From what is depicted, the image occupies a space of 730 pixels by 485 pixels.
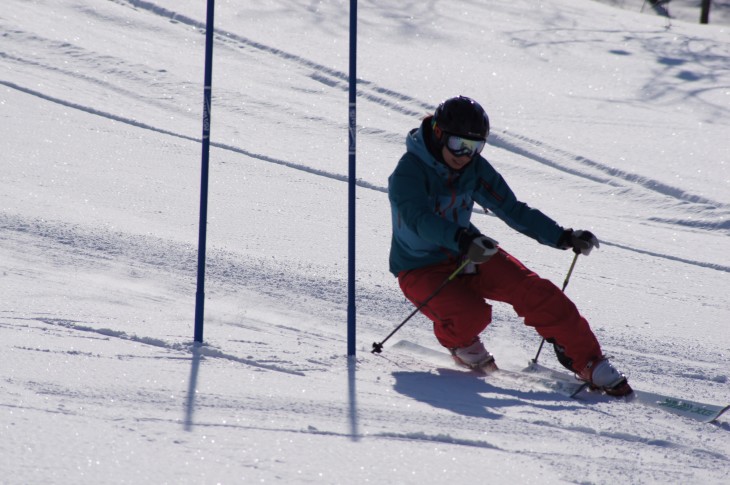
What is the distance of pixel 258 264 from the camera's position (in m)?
5.88

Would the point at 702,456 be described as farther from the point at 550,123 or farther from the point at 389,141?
the point at 550,123

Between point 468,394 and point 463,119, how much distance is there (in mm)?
1213

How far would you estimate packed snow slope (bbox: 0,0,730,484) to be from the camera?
3.09 m

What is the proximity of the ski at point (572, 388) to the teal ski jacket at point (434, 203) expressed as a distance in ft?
1.42

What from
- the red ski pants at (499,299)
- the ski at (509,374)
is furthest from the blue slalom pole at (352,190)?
the ski at (509,374)

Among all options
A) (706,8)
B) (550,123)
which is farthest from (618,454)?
(706,8)

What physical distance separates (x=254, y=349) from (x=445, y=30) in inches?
424

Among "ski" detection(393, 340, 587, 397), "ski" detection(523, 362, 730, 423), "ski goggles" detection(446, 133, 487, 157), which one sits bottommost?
"ski" detection(393, 340, 587, 397)

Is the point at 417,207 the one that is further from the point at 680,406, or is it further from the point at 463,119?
→ the point at 680,406

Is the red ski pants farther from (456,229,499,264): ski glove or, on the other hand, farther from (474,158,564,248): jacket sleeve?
(456,229,499,264): ski glove

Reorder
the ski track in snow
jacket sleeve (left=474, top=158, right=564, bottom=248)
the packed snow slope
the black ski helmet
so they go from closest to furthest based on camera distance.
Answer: the packed snow slope, the black ski helmet, jacket sleeve (left=474, top=158, right=564, bottom=248), the ski track in snow

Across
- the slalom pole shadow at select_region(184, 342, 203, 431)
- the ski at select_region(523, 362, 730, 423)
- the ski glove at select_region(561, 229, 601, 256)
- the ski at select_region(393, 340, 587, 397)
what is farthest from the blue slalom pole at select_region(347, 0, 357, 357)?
the ski at select_region(523, 362, 730, 423)

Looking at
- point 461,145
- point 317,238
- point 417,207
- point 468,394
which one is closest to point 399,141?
point 317,238

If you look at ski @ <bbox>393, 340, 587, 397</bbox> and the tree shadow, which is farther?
ski @ <bbox>393, 340, 587, 397</bbox>
